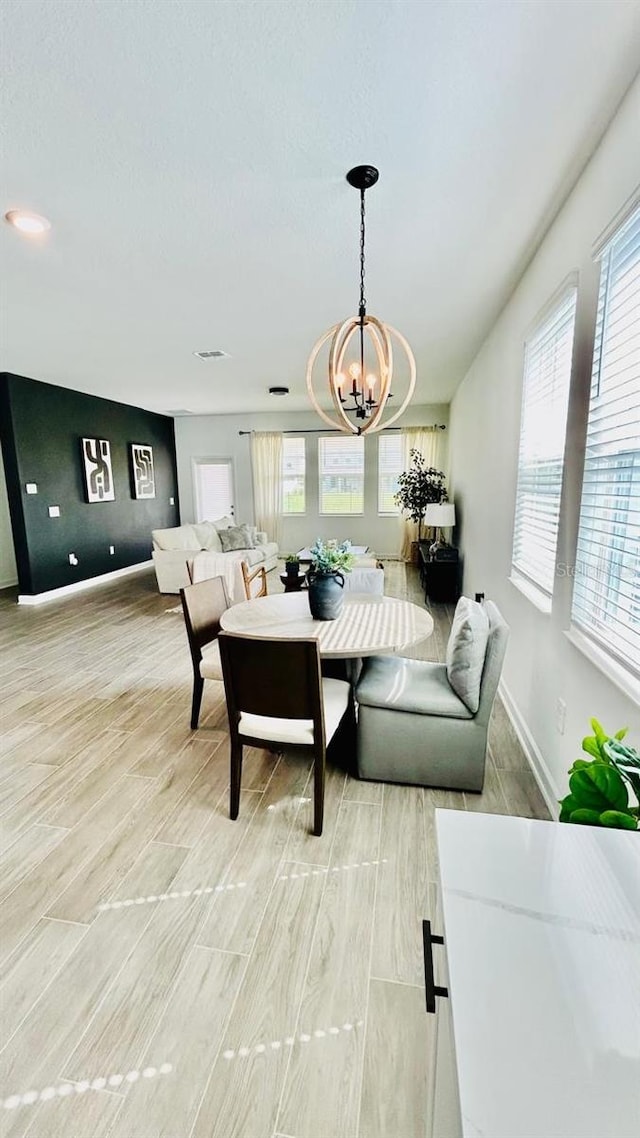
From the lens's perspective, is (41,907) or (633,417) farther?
(41,907)

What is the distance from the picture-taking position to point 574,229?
1.96 m

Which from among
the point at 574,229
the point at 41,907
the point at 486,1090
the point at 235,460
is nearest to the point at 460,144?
the point at 574,229

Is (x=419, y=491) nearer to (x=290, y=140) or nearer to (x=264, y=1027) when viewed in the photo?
(x=290, y=140)

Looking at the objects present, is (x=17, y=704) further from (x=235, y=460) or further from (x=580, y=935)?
(x=235, y=460)

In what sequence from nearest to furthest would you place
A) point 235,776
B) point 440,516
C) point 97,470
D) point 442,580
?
1. point 235,776
2. point 442,580
3. point 440,516
4. point 97,470

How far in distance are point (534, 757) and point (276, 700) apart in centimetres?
140

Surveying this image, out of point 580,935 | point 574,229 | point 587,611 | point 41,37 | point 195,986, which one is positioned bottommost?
point 195,986

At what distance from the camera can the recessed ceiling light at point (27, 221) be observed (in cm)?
212

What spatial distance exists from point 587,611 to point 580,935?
1.40 m

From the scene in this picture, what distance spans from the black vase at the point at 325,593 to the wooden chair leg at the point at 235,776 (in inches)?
32.0

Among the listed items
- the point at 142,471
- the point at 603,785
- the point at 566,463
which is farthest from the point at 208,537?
the point at 603,785

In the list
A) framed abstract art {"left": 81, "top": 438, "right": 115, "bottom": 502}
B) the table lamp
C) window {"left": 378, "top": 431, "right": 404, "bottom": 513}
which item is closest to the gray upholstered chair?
the table lamp

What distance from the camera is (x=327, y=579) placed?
2459 mm

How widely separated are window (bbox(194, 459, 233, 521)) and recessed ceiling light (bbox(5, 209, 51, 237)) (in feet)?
20.8
